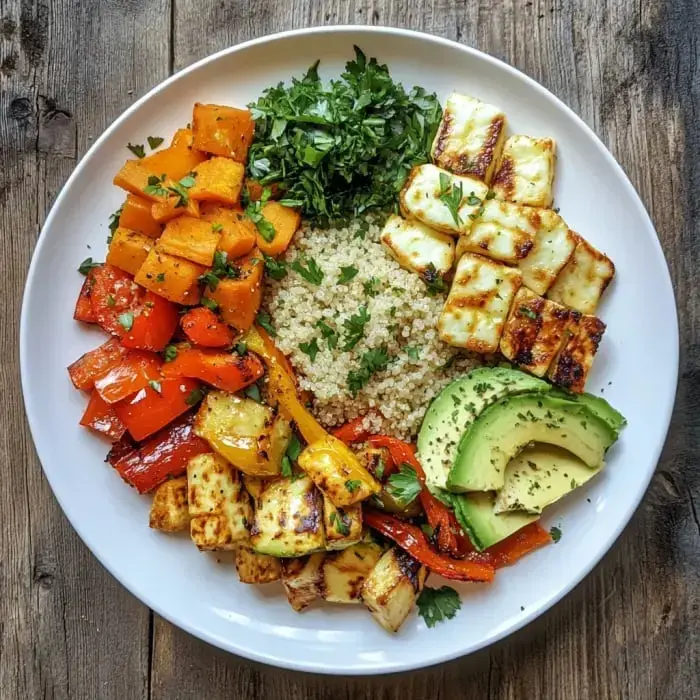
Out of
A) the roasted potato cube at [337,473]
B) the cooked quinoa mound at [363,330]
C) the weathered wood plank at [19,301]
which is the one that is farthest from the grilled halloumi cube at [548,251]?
the weathered wood plank at [19,301]

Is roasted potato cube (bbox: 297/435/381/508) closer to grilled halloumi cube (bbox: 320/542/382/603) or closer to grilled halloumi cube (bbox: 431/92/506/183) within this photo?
grilled halloumi cube (bbox: 320/542/382/603)

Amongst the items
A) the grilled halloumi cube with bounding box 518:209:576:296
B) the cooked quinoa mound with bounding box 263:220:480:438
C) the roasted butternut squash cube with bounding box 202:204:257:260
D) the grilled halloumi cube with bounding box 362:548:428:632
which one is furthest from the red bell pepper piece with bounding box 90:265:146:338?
the grilled halloumi cube with bounding box 518:209:576:296

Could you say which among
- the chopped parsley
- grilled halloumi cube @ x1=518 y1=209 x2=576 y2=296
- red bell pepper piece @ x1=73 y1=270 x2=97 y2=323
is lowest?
the chopped parsley

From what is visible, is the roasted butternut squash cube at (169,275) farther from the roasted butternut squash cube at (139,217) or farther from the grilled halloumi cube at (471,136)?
the grilled halloumi cube at (471,136)

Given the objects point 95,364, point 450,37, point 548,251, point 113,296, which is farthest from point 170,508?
point 450,37

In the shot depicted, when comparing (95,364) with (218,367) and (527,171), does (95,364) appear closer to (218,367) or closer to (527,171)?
(218,367)

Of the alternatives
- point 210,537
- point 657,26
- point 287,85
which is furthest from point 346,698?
point 657,26

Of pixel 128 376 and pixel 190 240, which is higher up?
pixel 190 240
